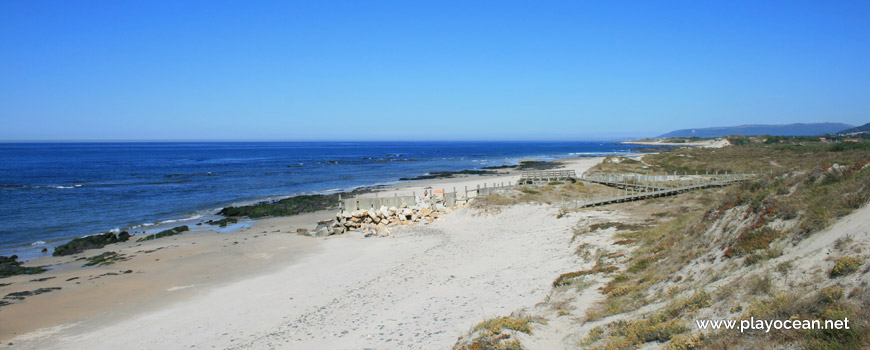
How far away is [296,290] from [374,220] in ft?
37.6

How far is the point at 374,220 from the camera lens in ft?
88.0

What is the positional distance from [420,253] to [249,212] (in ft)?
63.8

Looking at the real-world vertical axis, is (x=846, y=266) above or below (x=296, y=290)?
above

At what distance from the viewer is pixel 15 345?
11914 mm

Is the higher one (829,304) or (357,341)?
(829,304)

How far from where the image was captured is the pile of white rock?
25.8 meters

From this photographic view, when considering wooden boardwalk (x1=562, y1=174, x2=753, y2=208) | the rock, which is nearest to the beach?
the rock

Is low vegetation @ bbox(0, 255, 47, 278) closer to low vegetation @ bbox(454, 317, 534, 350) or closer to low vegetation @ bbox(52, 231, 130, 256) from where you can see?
low vegetation @ bbox(52, 231, 130, 256)

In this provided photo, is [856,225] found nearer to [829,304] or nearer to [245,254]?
[829,304]

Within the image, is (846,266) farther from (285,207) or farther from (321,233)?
(285,207)

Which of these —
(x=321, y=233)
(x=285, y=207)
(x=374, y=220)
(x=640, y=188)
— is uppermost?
(x=640, y=188)

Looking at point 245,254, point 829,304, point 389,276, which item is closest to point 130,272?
point 245,254

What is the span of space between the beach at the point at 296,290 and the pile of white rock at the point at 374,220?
119 centimetres

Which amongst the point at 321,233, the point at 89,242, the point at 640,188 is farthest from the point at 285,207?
the point at 640,188
